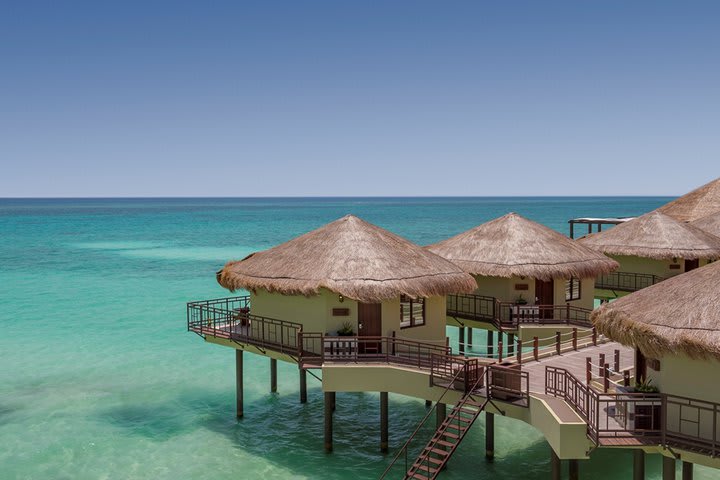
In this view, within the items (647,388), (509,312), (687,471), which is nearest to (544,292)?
(509,312)

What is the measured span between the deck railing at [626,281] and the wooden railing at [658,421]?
67.0 feet

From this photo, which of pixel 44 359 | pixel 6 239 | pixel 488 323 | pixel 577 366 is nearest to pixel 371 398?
pixel 488 323

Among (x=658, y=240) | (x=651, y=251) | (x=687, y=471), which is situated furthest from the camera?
(x=658, y=240)

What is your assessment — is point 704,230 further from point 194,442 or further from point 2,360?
point 2,360

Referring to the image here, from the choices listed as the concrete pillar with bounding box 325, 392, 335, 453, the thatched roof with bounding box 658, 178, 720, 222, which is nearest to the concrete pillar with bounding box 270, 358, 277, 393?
the concrete pillar with bounding box 325, 392, 335, 453

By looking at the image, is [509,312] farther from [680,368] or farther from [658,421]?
[658,421]

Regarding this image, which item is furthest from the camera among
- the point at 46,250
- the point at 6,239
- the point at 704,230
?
the point at 6,239

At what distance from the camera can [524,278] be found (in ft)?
90.7

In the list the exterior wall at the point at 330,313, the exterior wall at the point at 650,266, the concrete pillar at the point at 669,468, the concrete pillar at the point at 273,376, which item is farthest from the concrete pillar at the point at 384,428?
the exterior wall at the point at 650,266

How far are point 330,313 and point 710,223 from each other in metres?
25.8

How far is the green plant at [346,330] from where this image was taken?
2175 cm

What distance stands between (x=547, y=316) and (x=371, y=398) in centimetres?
758

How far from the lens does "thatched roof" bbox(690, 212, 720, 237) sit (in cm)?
3749

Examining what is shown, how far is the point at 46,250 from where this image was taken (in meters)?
88.4
